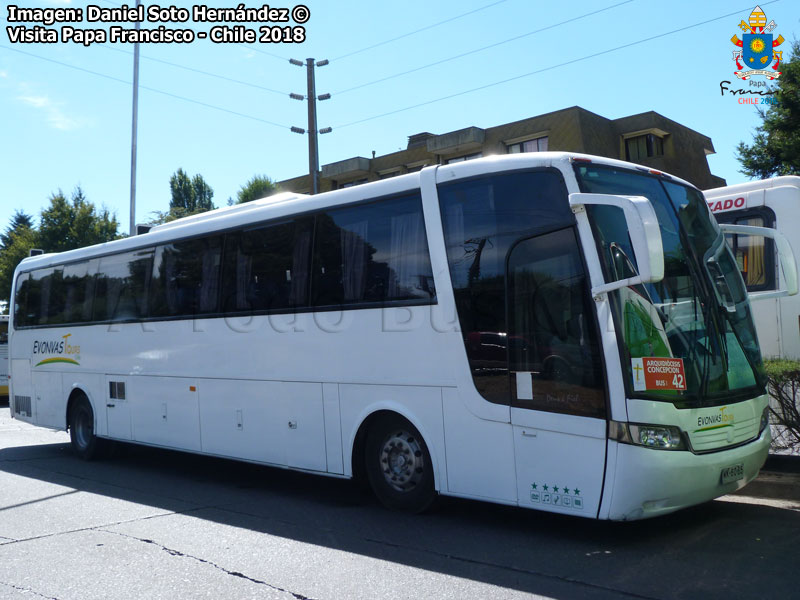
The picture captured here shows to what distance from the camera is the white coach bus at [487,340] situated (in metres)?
5.79

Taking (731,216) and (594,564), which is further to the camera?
(731,216)

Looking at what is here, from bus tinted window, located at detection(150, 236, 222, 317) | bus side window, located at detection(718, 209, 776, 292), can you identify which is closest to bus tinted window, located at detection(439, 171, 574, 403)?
bus tinted window, located at detection(150, 236, 222, 317)

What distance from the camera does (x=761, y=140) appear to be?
84.3 ft

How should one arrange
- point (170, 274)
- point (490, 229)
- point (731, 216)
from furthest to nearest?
1. point (731, 216)
2. point (170, 274)
3. point (490, 229)

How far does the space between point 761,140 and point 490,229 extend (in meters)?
22.6

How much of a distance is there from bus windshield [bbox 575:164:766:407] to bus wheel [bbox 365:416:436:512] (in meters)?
2.36

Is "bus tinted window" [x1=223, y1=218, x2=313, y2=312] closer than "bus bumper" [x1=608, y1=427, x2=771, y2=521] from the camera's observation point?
No

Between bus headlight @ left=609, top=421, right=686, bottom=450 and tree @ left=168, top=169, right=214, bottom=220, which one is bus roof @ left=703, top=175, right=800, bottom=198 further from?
tree @ left=168, top=169, right=214, bottom=220

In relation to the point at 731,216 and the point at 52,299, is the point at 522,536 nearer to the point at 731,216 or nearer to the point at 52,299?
the point at 731,216

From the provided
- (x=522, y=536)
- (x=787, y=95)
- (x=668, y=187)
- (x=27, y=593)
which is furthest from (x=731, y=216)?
(x=787, y=95)

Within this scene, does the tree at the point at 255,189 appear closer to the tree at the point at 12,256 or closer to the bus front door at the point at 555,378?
the tree at the point at 12,256

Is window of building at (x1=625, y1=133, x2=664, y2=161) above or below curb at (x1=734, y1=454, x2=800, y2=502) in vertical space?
above

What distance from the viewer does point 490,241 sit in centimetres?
673

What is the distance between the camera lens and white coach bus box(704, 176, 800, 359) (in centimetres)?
1084
